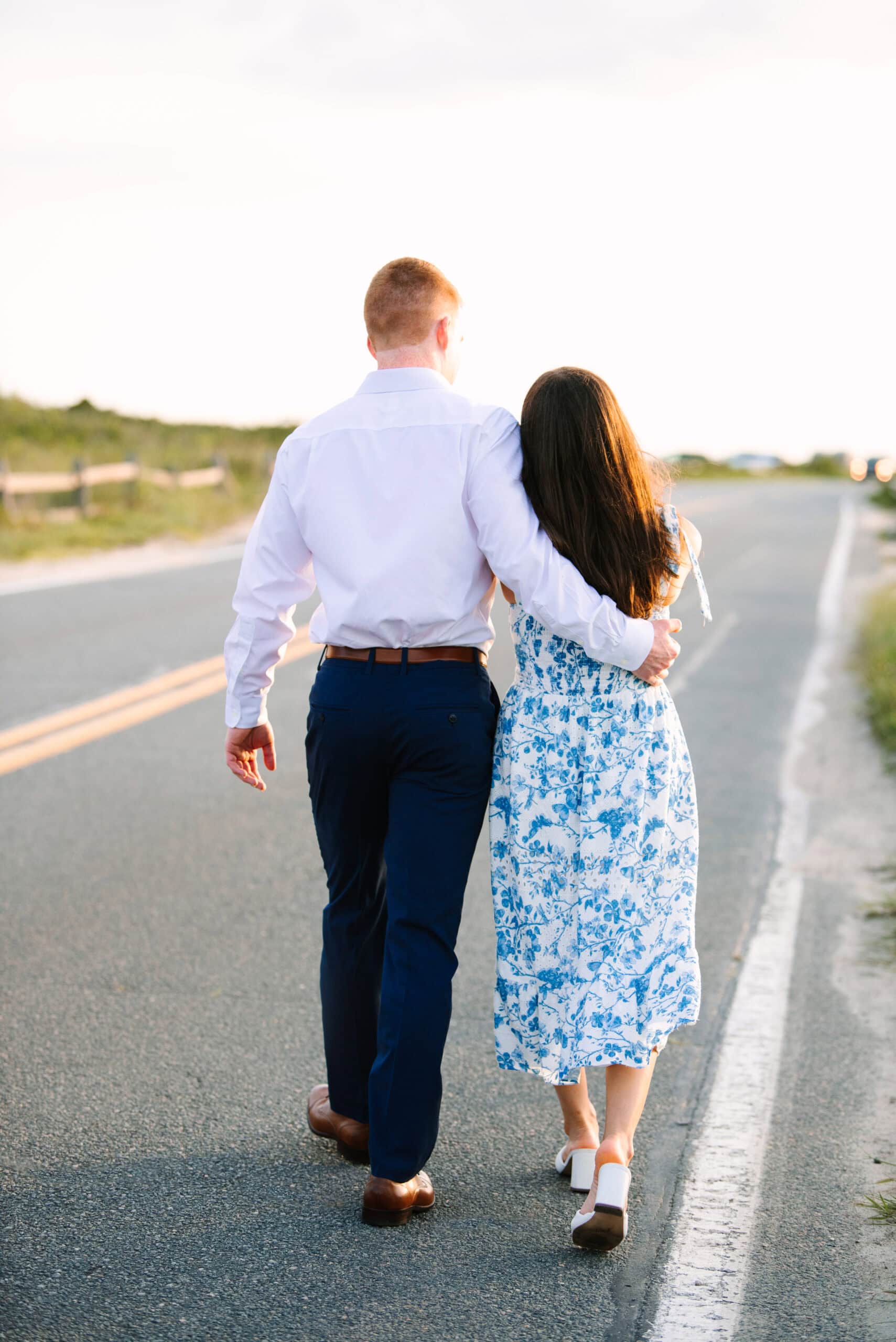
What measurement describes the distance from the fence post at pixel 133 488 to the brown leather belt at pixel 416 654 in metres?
20.8

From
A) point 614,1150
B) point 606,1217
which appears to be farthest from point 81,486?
point 606,1217

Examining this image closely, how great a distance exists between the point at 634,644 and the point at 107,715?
5.76 m

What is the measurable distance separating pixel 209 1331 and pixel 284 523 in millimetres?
1604

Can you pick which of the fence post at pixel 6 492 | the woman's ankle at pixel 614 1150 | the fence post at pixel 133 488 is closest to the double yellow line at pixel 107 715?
the woman's ankle at pixel 614 1150

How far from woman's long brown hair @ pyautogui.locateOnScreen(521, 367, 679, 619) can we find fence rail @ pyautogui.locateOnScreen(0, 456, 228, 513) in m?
17.8

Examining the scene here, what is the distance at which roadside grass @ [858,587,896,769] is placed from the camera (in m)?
8.38

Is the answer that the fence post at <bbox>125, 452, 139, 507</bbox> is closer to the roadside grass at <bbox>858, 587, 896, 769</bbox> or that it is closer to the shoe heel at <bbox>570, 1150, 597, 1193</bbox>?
the roadside grass at <bbox>858, 587, 896, 769</bbox>

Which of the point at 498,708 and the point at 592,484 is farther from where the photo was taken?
the point at 498,708

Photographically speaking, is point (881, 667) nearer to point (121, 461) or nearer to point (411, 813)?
point (411, 813)

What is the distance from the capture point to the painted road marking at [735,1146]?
2684 mm

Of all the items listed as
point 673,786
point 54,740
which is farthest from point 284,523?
point 54,740

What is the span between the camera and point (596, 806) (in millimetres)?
2977

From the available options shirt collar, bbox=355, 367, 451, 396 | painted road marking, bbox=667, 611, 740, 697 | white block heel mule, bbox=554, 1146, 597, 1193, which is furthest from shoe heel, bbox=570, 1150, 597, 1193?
painted road marking, bbox=667, 611, 740, 697

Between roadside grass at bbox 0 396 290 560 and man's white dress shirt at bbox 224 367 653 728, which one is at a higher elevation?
man's white dress shirt at bbox 224 367 653 728
